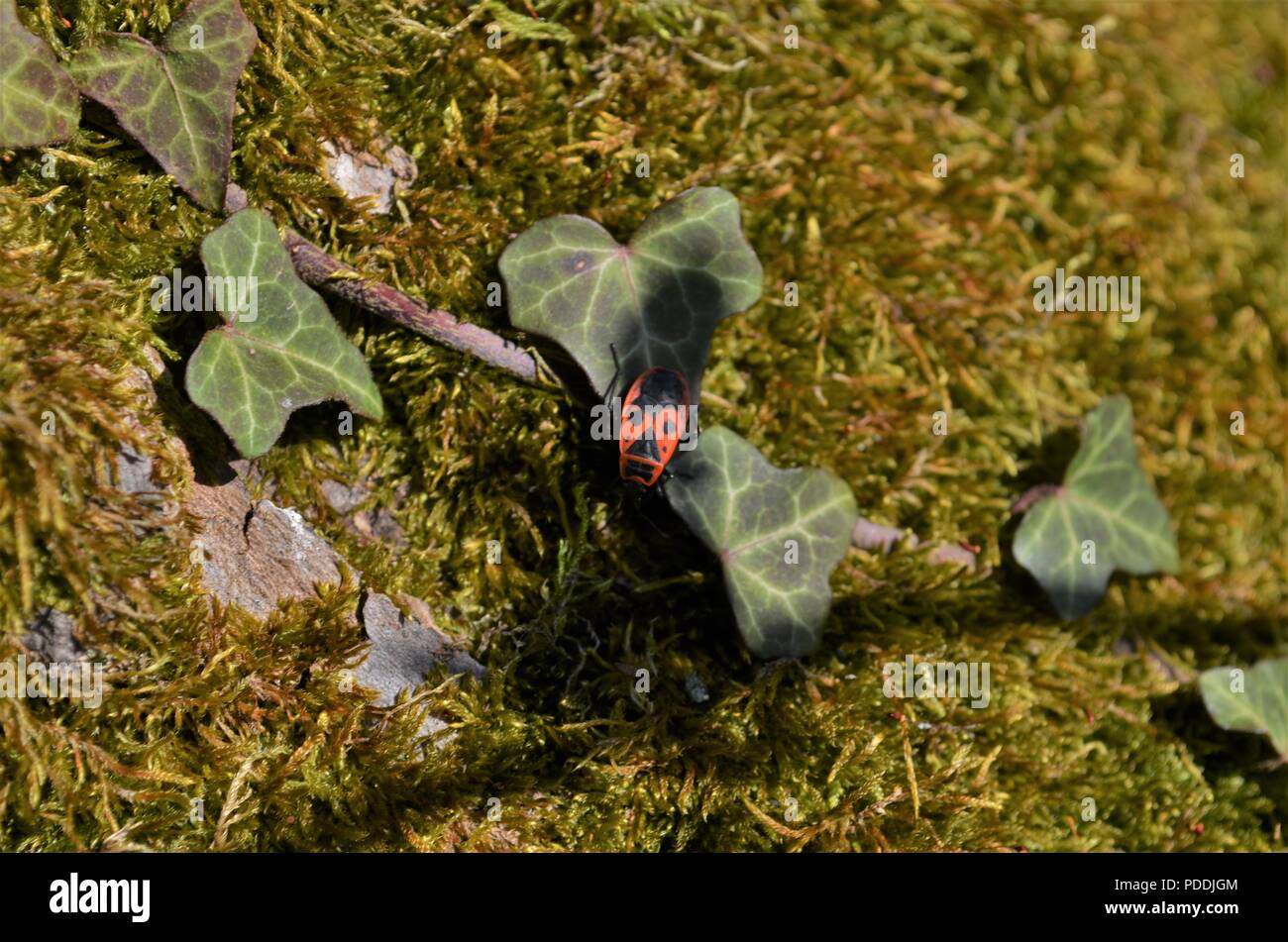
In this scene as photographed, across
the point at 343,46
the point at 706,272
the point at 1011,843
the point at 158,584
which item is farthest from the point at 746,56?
the point at 1011,843

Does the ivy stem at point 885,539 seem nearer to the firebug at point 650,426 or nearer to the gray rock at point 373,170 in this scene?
the firebug at point 650,426

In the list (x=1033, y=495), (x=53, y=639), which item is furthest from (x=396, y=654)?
(x=1033, y=495)

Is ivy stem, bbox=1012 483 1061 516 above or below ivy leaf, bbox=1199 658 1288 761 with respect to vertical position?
above

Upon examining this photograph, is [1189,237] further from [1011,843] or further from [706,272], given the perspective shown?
[1011,843]

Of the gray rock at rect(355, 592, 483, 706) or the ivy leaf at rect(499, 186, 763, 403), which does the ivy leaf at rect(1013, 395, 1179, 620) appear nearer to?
the ivy leaf at rect(499, 186, 763, 403)

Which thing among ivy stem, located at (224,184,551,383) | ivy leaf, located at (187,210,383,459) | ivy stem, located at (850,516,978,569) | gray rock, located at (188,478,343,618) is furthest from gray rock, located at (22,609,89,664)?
ivy stem, located at (850,516,978,569)

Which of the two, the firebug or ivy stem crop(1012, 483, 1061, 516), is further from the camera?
ivy stem crop(1012, 483, 1061, 516)
